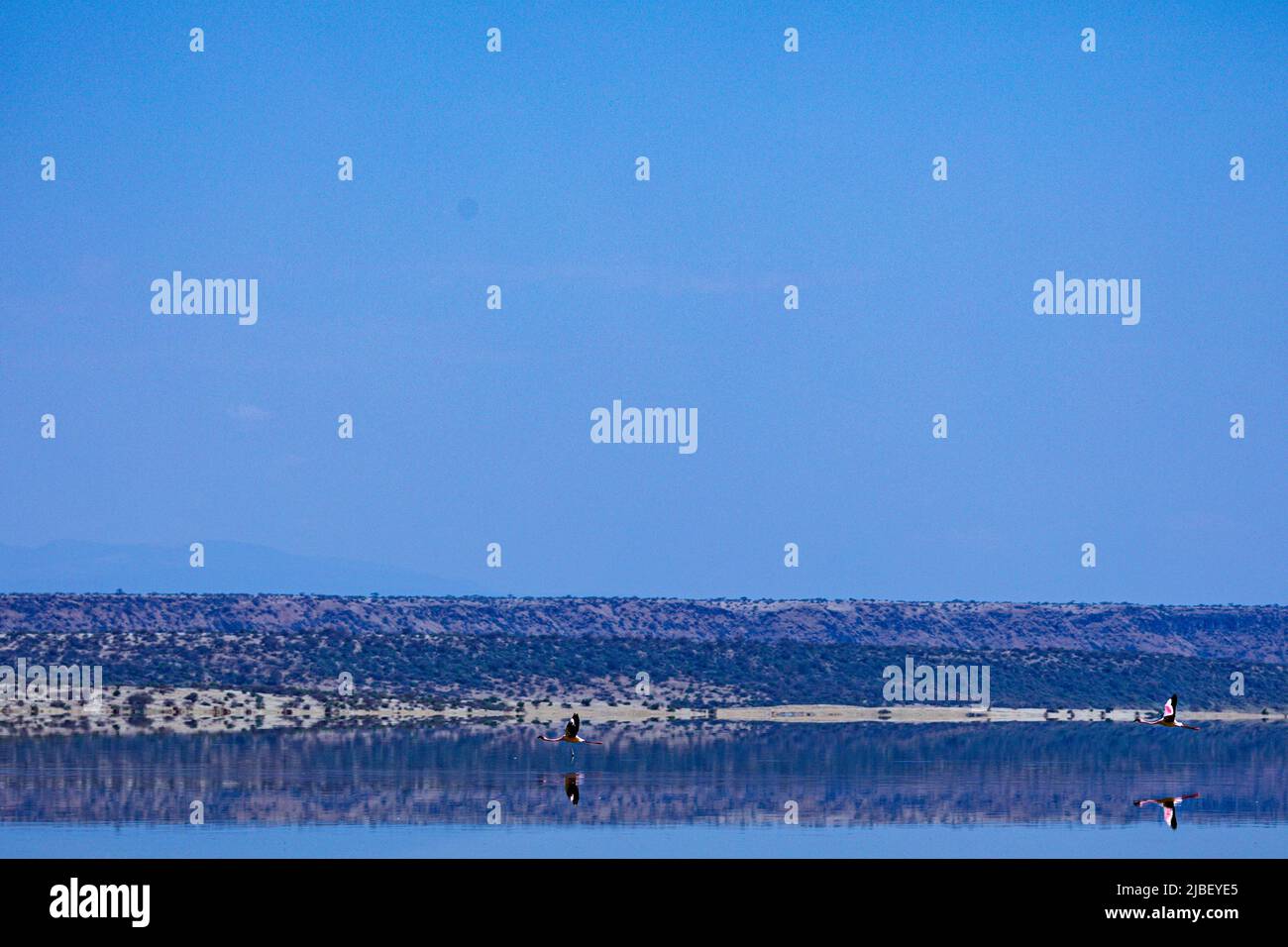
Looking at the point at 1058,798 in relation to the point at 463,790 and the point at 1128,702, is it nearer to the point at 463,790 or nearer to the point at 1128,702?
the point at 463,790

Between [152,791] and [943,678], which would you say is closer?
[152,791]

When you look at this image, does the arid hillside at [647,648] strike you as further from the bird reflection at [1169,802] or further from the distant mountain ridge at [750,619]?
the bird reflection at [1169,802]

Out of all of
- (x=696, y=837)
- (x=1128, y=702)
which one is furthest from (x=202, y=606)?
(x=696, y=837)

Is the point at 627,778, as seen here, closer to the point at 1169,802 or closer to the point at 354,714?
the point at 1169,802
